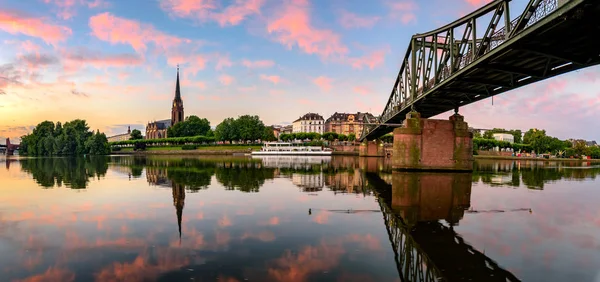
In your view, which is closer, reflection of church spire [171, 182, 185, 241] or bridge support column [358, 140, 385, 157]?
reflection of church spire [171, 182, 185, 241]

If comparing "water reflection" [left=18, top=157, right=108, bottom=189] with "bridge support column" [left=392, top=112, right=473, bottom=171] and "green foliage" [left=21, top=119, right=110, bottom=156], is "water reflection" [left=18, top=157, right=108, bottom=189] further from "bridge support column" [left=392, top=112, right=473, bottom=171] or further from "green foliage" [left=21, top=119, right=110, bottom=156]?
"green foliage" [left=21, top=119, right=110, bottom=156]

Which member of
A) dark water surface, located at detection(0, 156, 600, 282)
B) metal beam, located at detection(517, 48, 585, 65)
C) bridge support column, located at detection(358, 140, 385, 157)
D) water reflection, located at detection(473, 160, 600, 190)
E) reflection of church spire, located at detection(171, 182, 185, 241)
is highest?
metal beam, located at detection(517, 48, 585, 65)

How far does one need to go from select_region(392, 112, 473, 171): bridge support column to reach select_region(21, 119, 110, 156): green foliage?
427 feet

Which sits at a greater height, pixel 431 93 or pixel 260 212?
pixel 431 93

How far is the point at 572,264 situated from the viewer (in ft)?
35.4

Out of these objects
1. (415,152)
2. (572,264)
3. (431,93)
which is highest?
(431,93)

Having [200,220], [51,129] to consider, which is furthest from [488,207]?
[51,129]

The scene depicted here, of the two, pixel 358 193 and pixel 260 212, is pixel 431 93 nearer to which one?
pixel 358 193

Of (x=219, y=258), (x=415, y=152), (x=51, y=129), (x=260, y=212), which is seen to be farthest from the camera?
(x=51, y=129)

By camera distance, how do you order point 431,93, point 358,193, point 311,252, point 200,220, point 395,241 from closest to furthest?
point 311,252, point 395,241, point 200,220, point 358,193, point 431,93

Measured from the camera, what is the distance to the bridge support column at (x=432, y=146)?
42.6 meters

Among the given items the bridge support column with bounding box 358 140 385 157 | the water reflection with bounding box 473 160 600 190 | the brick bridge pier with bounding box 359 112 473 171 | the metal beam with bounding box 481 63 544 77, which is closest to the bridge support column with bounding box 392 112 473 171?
the brick bridge pier with bounding box 359 112 473 171

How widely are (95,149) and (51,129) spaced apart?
95.8 feet

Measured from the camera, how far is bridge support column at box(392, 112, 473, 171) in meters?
42.6
